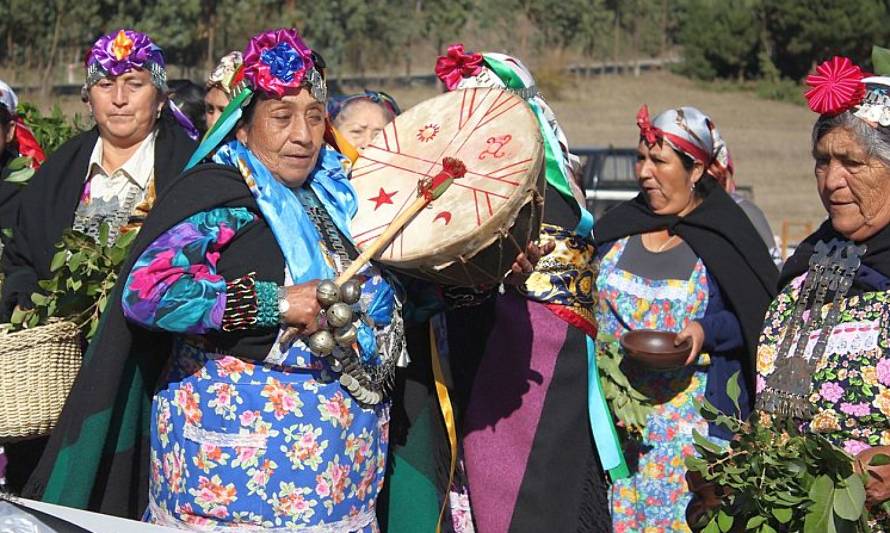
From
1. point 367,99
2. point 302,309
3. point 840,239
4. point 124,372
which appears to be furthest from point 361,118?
point 840,239

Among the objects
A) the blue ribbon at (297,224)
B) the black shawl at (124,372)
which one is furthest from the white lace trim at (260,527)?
the blue ribbon at (297,224)

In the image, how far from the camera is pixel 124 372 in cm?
346

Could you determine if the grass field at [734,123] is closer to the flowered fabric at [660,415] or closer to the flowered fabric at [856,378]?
the flowered fabric at [660,415]

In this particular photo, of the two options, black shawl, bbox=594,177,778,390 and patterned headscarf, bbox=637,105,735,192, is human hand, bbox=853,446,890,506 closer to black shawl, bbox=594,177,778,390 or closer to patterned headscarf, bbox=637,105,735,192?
black shawl, bbox=594,177,778,390

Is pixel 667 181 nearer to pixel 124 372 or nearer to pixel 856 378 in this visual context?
pixel 856 378

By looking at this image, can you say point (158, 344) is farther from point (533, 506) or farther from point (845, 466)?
point (845, 466)

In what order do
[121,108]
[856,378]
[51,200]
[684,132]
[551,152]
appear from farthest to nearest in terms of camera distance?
[684,132] → [121,108] → [51,200] → [551,152] → [856,378]

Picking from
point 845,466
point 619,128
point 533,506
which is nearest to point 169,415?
point 533,506

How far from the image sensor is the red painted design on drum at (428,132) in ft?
12.4

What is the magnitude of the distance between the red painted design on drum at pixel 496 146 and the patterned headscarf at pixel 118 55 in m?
1.62

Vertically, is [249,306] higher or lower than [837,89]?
lower

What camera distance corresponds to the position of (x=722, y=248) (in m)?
4.97

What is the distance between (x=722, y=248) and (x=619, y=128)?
25.3 meters

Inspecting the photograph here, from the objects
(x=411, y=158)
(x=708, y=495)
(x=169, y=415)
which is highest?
(x=411, y=158)
